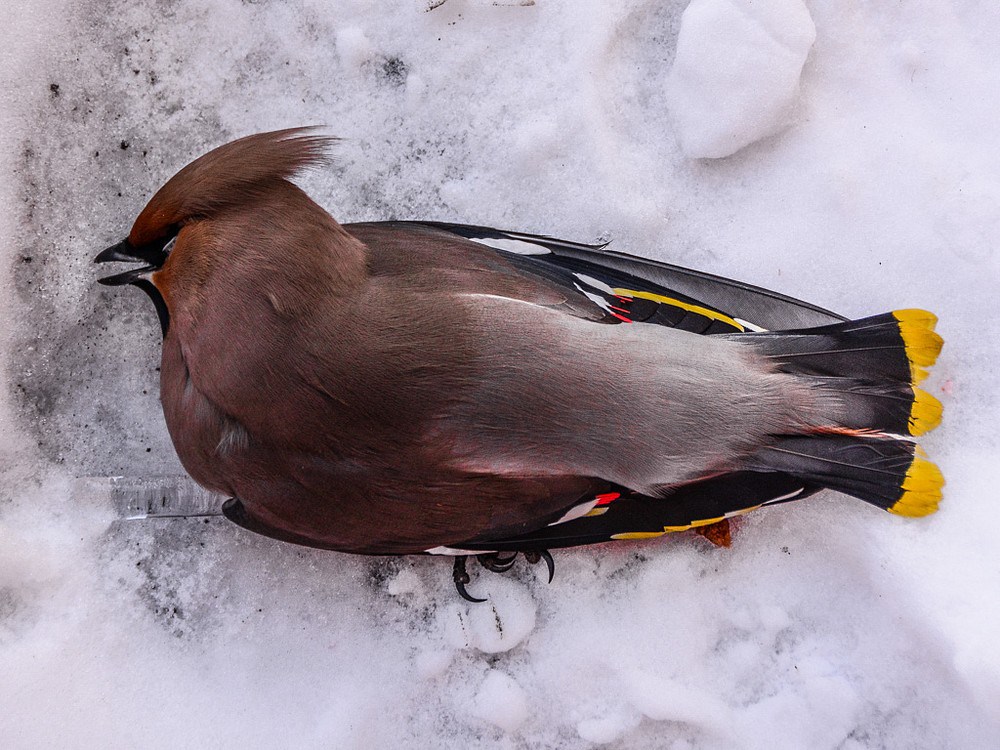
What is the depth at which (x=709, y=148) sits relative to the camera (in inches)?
95.7

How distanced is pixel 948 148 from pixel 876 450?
0.95 metres

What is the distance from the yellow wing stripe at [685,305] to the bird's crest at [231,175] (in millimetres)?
756

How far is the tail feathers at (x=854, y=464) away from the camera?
1.97 meters

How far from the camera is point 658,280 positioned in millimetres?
2232

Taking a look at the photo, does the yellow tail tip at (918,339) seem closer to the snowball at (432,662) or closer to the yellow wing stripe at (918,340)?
the yellow wing stripe at (918,340)

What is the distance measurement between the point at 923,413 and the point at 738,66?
977 millimetres

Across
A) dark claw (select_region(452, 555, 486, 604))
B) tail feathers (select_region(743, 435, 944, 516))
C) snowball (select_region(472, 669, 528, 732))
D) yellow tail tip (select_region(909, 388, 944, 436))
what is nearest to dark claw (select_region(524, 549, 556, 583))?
dark claw (select_region(452, 555, 486, 604))

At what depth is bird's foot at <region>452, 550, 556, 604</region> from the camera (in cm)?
234

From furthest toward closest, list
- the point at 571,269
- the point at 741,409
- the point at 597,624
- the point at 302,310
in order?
the point at 597,624, the point at 571,269, the point at 741,409, the point at 302,310

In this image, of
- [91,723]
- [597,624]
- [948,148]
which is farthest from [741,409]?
[91,723]

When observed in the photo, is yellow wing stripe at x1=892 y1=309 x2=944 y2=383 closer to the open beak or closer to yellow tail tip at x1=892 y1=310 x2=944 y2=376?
yellow tail tip at x1=892 y1=310 x2=944 y2=376

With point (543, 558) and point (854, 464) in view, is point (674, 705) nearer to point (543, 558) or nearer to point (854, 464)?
point (543, 558)

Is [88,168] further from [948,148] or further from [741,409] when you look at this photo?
[948,148]

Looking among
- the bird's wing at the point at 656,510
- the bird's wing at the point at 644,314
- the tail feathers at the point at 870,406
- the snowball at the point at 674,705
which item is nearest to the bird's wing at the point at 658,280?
the bird's wing at the point at 644,314
